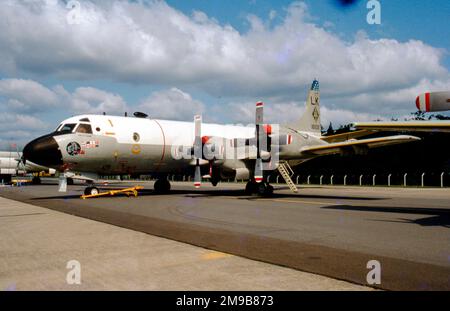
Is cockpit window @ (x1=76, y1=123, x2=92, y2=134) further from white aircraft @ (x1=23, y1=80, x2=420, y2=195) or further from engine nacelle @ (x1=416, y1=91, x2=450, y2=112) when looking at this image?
engine nacelle @ (x1=416, y1=91, x2=450, y2=112)

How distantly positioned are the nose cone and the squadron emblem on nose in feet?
1.51

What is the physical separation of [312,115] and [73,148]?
1567cm

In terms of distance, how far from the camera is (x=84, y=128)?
760 inches

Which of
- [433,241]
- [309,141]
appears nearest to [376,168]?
[309,141]

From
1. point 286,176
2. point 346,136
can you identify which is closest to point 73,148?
point 286,176

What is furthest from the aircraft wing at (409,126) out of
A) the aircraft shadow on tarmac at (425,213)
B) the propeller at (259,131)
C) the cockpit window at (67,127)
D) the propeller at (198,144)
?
the cockpit window at (67,127)

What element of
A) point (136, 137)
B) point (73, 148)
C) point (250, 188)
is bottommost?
point (250, 188)

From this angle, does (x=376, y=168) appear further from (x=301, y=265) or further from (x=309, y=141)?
(x=301, y=265)

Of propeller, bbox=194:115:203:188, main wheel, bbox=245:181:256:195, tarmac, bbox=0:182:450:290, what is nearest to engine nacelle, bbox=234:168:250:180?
main wheel, bbox=245:181:256:195

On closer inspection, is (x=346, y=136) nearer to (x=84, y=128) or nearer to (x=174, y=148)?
(x=174, y=148)

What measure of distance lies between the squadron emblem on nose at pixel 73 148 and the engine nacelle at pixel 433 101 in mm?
14958

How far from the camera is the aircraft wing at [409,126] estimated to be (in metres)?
10.2

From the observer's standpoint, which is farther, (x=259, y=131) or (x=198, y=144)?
(x=198, y=144)

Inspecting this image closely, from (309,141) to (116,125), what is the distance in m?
10.8
